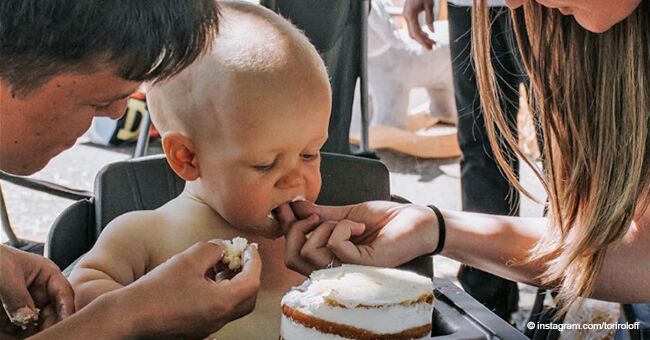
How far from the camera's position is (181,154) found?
63.3 inches

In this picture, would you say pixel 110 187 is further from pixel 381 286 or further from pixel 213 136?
pixel 381 286

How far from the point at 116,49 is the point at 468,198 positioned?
196 cm

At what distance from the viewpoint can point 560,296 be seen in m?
1.65

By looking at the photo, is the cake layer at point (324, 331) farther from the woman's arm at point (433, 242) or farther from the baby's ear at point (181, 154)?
the baby's ear at point (181, 154)

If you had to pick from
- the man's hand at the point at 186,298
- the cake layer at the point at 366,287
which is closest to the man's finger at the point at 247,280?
the man's hand at the point at 186,298

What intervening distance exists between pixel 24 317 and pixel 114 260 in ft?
0.81

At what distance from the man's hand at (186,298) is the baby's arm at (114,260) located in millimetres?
227

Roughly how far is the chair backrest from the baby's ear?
14cm

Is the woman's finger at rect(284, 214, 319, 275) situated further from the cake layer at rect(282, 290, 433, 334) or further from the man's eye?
the cake layer at rect(282, 290, 433, 334)

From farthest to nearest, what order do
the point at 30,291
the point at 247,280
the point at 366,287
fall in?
the point at 30,291, the point at 247,280, the point at 366,287

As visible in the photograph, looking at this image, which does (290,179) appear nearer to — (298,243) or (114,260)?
(298,243)

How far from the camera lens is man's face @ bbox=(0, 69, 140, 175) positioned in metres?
1.08

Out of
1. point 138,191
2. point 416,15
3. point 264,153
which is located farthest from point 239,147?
point 416,15

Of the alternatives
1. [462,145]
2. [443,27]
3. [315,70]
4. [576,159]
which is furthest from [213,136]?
[443,27]
